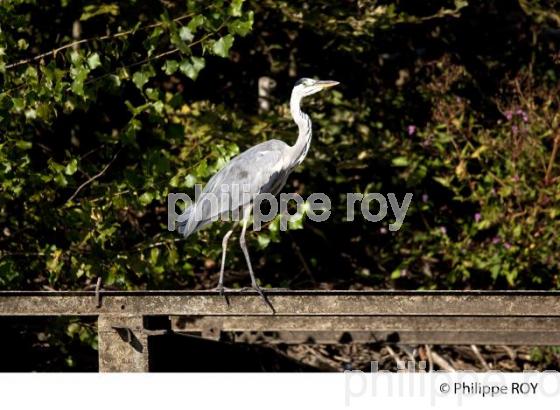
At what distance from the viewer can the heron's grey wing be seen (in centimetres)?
567

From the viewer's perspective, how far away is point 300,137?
6.02 meters

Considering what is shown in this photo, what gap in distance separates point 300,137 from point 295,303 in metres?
1.62

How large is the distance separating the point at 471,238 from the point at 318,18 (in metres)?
1.94

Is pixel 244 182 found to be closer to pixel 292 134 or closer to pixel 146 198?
pixel 146 198

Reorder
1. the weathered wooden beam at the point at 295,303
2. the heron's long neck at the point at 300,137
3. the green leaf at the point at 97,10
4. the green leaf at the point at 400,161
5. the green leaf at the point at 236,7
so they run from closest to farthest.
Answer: the weathered wooden beam at the point at 295,303
the green leaf at the point at 236,7
the heron's long neck at the point at 300,137
the green leaf at the point at 97,10
the green leaf at the point at 400,161

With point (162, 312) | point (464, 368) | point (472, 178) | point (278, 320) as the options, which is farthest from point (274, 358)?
point (162, 312)

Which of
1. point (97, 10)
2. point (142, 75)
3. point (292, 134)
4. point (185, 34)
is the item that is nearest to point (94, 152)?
point (97, 10)

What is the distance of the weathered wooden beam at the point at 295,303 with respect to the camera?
451 cm

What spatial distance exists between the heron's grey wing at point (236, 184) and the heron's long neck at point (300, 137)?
11cm

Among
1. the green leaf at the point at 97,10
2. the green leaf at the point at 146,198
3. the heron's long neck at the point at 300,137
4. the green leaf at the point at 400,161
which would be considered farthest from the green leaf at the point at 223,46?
the green leaf at the point at 400,161

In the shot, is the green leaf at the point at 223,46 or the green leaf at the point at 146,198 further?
the green leaf at the point at 146,198

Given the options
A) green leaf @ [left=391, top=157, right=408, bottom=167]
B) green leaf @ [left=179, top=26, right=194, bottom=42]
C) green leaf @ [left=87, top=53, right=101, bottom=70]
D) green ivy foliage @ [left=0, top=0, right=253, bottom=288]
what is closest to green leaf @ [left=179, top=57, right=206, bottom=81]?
green ivy foliage @ [left=0, top=0, right=253, bottom=288]

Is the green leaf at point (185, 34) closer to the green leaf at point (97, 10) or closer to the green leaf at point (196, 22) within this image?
the green leaf at point (196, 22)

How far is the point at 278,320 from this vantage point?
5.18 m
